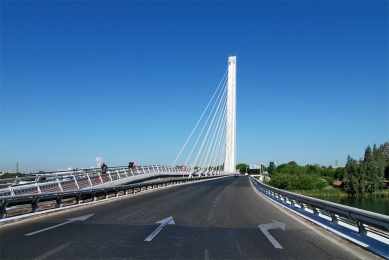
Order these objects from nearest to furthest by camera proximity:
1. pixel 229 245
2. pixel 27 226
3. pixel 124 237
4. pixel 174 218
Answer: pixel 229 245, pixel 124 237, pixel 27 226, pixel 174 218

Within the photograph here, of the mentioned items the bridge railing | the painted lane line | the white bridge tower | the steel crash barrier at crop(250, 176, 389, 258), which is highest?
the white bridge tower

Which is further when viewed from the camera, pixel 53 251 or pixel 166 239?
pixel 166 239

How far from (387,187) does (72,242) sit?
219ft

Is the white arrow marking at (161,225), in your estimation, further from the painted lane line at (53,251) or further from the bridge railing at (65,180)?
the bridge railing at (65,180)

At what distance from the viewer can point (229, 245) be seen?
27.3 feet

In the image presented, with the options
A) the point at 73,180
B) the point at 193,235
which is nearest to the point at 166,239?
the point at 193,235

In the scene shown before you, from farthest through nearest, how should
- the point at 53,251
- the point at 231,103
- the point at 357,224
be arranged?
1. the point at 231,103
2. the point at 357,224
3. the point at 53,251

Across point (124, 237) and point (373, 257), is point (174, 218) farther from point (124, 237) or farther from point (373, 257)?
point (373, 257)

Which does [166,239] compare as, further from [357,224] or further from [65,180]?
[65,180]

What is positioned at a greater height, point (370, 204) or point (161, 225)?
point (161, 225)

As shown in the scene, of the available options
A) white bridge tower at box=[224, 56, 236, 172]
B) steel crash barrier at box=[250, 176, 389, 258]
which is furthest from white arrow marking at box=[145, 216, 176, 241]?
white bridge tower at box=[224, 56, 236, 172]

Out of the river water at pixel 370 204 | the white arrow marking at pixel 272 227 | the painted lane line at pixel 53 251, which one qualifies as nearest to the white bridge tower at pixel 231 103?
the river water at pixel 370 204

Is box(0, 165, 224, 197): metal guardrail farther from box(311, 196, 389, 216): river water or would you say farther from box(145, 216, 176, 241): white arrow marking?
box(311, 196, 389, 216): river water

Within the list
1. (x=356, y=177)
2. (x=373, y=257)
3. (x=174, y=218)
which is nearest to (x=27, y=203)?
(x=174, y=218)
